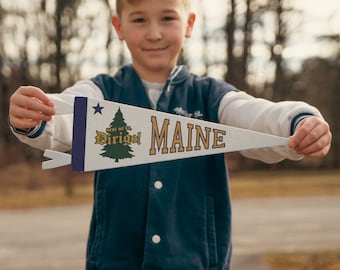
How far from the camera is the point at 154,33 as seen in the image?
73.3 inches

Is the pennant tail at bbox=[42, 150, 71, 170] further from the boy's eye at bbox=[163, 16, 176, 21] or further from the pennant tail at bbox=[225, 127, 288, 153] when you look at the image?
the boy's eye at bbox=[163, 16, 176, 21]

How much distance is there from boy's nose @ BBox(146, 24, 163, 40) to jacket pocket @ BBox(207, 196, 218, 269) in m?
0.56

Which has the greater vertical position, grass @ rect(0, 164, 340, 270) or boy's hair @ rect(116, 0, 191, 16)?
boy's hair @ rect(116, 0, 191, 16)

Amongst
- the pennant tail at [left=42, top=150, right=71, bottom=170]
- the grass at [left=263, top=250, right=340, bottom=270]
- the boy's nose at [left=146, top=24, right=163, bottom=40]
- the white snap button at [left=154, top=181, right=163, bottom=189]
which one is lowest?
the grass at [left=263, top=250, right=340, bottom=270]

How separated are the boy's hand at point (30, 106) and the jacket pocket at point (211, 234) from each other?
0.61 metres

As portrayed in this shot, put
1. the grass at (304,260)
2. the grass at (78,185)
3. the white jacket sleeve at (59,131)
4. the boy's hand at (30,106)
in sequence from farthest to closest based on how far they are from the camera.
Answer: the grass at (78,185) → the grass at (304,260) → the white jacket sleeve at (59,131) → the boy's hand at (30,106)

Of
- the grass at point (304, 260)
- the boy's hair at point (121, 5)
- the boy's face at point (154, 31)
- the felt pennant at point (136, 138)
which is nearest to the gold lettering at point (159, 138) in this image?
the felt pennant at point (136, 138)

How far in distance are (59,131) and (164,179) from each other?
0.38 m

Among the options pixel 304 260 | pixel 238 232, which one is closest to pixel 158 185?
pixel 304 260

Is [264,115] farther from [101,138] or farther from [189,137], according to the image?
[101,138]

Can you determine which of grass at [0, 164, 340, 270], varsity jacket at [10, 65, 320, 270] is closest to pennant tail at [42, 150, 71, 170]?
varsity jacket at [10, 65, 320, 270]

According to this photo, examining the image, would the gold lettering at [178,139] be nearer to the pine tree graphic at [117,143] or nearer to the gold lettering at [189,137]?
the gold lettering at [189,137]

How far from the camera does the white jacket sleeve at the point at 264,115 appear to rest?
5.36 ft

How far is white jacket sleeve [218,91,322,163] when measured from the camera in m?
1.63
